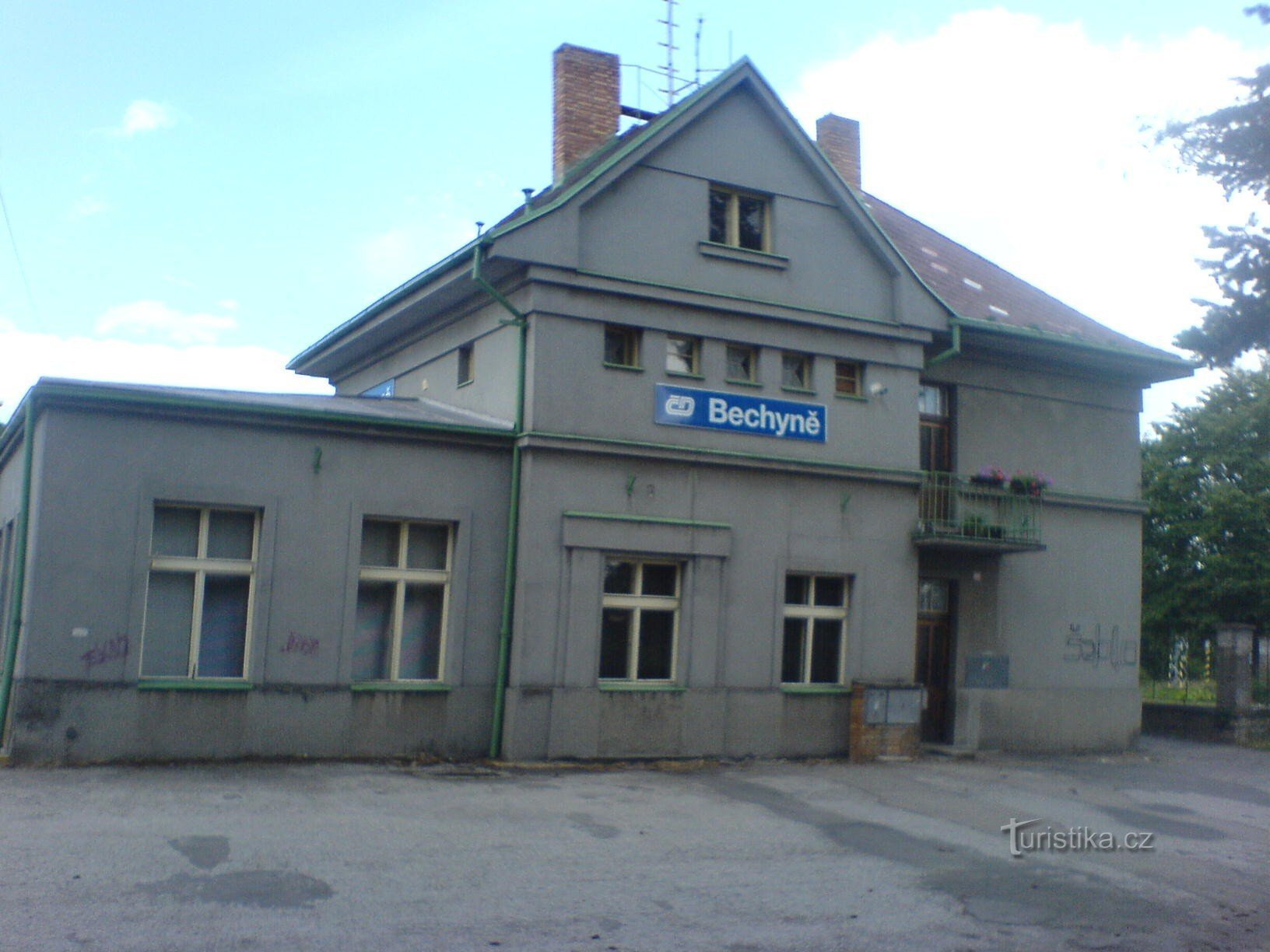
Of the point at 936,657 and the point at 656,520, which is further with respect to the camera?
the point at 936,657

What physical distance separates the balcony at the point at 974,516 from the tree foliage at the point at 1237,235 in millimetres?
8384

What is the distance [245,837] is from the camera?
9852 millimetres

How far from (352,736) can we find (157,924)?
7.10 meters

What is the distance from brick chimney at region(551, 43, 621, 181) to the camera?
61.8 ft

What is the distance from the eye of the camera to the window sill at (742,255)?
16859 mm

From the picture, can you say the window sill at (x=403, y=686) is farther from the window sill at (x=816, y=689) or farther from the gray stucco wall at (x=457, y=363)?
the window sill at (x=816, y=689)

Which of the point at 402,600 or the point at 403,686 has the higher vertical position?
the point at 402,600

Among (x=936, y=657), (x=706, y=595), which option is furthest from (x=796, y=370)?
(x=936, y=657)

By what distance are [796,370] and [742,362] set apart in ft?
2.92

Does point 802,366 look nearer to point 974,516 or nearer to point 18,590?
point 974,516

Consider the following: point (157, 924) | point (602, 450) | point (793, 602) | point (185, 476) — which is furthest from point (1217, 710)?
point (157, 924)

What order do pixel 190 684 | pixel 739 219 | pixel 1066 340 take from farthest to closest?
pixel 1066 340 → pixel 739 219 → pixel 190 684

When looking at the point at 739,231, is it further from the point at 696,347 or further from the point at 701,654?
the point at 701,654

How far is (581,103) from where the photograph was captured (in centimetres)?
1895
